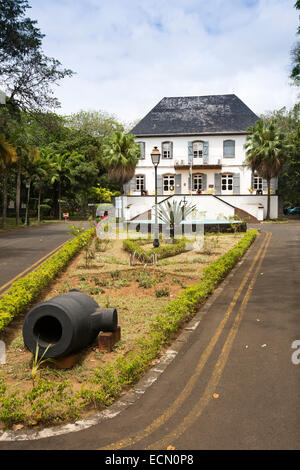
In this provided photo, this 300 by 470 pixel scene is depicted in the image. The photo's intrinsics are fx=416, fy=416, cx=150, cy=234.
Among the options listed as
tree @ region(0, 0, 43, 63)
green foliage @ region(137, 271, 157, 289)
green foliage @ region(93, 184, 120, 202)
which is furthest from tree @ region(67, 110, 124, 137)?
green foliage @ region(137, 271, 157, 289)

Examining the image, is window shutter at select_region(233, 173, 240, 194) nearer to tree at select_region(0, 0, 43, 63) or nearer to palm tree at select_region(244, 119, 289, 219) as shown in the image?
palm tree at select_region(244, 119, 289, 219)

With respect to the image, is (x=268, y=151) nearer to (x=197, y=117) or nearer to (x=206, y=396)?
(x=197, y=117)

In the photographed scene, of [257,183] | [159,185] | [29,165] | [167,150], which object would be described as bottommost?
[159,185]

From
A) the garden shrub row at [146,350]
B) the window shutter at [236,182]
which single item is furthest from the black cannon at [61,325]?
the window shutter at [236,182]

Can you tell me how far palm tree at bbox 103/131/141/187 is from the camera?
136 feet

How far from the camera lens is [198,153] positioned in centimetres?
4669

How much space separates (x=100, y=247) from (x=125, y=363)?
1380 centimetres

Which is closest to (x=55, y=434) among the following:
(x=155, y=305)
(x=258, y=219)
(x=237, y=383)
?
(x=237, y=383)

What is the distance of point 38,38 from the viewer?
90.2 feet

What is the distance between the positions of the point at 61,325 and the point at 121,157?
120ft

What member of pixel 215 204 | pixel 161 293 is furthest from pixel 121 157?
pixel 161 293

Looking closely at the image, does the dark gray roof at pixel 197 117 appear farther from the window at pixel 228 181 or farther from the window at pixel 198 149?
the window at pixel 228 181

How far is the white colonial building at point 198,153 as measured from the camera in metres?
45.5

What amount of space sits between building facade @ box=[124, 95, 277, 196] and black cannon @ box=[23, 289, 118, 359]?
38402mm
